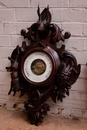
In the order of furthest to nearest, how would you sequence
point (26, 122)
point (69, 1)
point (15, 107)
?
point (15, 107) → point (26, 122) → point (69, 1)

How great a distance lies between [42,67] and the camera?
1.17m

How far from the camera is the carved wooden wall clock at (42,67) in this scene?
1.13 metres

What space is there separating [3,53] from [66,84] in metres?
0.46

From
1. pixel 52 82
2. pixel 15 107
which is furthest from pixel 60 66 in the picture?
pixel 15 107

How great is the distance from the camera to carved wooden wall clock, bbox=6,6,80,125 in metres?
1.13

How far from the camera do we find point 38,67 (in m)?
1.17

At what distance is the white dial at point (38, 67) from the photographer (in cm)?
115

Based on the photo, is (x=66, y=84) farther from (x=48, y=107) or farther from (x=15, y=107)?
(x=15, y=107)

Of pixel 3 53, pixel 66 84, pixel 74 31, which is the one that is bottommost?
pixel 66 84

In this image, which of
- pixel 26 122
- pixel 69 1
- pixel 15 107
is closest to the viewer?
pixel 69 1

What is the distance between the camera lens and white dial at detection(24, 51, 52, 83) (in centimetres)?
115

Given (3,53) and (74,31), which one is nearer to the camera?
(74,31)

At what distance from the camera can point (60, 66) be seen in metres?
1.13

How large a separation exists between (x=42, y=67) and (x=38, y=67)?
0.02m
